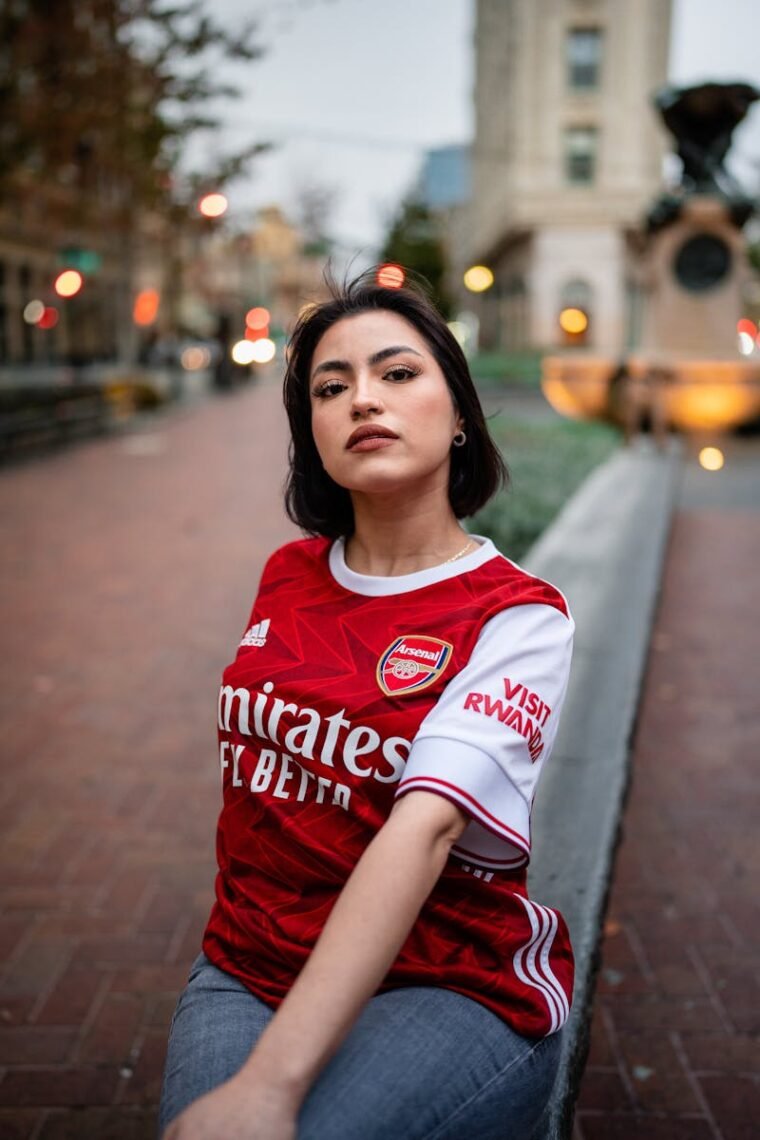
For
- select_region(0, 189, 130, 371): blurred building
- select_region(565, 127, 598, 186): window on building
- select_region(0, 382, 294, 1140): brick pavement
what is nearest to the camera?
select_region(0, 382, 294, 1140): brick pavement

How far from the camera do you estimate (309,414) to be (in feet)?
7.16

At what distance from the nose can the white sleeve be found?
1.40ft

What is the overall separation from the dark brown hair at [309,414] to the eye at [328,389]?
0.12 metres

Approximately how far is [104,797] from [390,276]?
10.1 ft

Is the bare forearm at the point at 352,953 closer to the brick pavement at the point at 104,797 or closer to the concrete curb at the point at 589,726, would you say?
the concrete curb at the point at 589,726

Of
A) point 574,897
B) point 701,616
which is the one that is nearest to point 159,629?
point 701,616

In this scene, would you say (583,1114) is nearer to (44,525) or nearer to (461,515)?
(461,515)

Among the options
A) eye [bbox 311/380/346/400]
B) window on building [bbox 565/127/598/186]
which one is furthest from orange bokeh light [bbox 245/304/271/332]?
window on building [bbox 565/127/598/186]

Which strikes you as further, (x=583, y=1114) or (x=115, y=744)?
(x=115, y=744)

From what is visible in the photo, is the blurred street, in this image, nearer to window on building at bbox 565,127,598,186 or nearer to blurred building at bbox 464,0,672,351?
blurred building at bbox 464,0,672,351

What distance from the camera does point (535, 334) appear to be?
40688mm

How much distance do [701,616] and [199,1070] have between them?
20.0ft

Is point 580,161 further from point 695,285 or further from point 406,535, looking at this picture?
point 406,535

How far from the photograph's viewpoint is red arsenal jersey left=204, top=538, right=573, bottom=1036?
1.63 meters
